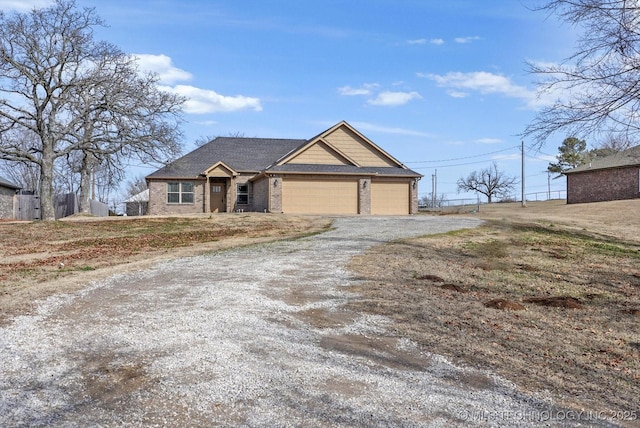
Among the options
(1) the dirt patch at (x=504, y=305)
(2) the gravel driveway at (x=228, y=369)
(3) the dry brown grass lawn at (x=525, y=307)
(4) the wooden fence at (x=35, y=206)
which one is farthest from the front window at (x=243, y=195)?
(1) the dirt patch at (x=504, y=305)

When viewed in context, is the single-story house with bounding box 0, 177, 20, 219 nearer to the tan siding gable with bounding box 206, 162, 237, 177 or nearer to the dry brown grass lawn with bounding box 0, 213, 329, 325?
the dry brown grass lawn with bounding box 0, 213, 329, 325

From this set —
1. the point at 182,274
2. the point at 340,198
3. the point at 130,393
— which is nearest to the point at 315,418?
the point at 130,393

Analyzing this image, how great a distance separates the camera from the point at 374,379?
15.6 feet

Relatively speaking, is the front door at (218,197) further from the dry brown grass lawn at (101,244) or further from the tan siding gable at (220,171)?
the dry brown grass lawn at (101,244)

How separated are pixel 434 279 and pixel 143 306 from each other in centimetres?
546

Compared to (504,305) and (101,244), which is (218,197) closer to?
(101,244)

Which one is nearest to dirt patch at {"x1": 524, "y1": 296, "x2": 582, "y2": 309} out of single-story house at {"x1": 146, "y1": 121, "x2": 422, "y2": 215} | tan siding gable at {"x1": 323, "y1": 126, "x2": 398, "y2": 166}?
single-story house at {"x1": 146, "y1": 121, "x2": 422, "y2": 215}

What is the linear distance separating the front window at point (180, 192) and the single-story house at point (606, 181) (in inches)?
1160

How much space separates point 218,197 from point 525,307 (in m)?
27.2

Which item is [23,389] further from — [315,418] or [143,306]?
[143,306]

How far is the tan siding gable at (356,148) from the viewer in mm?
32594

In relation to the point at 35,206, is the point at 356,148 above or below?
above

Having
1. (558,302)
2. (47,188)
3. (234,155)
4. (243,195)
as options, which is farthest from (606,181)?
(47,188)

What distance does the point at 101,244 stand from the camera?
17516 mm
